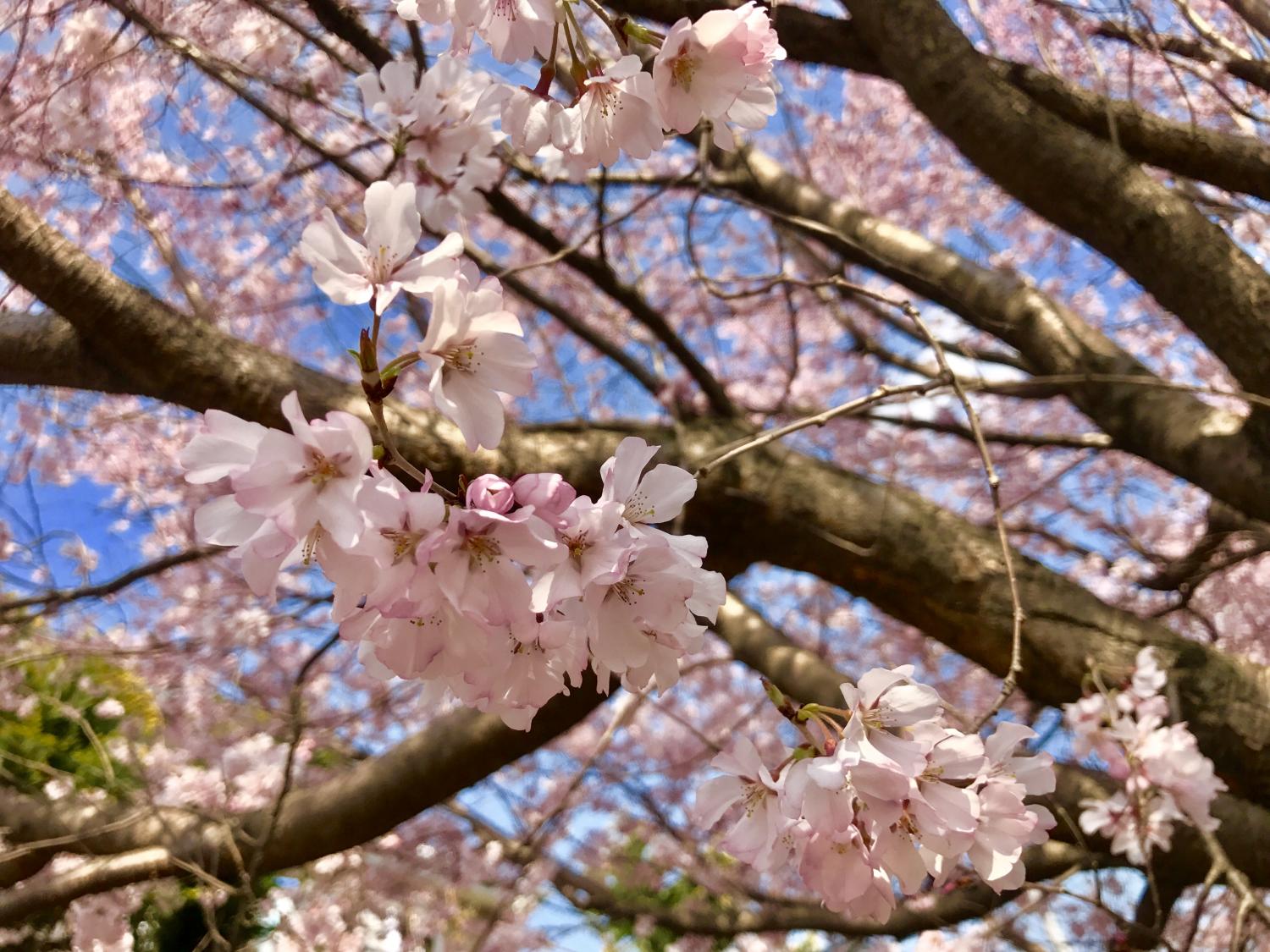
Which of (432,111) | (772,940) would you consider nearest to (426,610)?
(432,111)

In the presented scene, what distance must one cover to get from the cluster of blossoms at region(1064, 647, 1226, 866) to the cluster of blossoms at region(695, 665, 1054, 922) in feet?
3.05

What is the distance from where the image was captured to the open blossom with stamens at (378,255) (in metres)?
0.69

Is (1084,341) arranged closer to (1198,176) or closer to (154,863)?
(1198,176)

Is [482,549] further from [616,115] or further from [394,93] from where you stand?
[394,93]

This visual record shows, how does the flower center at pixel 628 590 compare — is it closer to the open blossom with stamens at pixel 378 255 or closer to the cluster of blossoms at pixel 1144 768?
the open blossom with stamens at pixel 378 255

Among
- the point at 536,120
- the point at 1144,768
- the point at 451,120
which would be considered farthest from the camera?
the point at 451,120

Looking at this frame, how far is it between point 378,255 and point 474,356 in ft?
0.38

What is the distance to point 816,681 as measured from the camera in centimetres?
223

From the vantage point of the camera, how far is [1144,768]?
167cm

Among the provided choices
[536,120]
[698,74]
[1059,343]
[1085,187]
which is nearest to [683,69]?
[698,74]

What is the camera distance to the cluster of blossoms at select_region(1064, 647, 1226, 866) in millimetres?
1621

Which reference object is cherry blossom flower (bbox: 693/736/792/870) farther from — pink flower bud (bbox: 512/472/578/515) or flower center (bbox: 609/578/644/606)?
pink flower bud (bbox: 512/472/578/515)

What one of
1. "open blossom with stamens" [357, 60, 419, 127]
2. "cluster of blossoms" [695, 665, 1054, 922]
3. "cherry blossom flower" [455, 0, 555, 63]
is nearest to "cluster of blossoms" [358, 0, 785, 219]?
"cherry blossom flower" [455, 0, 555, 63]

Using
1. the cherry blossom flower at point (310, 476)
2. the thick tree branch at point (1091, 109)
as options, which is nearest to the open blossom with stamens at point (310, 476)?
the cherry blossom flower at point (310, 476)
